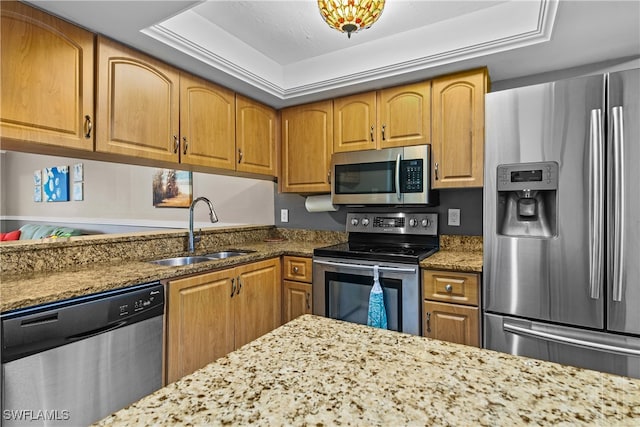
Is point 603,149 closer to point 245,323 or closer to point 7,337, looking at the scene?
point 245,323

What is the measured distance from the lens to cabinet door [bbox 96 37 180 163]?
5.74 feet

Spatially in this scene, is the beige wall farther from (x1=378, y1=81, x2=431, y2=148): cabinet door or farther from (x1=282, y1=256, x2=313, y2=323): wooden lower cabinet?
(x1=378, y1=81, x2=431, y2=148): cabinet door

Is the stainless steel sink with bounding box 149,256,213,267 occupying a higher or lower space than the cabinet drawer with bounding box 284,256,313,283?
higher

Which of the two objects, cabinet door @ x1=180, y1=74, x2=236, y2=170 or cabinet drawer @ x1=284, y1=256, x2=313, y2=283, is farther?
cabinet drawer @ x1=284, y1=256, x2=313, y2=283

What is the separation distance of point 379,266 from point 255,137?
4.76ft

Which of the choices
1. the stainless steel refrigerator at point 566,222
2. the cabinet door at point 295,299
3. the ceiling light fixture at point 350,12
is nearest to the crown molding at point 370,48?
the stainless steel refrigerator at point 566,222

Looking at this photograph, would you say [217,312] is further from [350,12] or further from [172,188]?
Answer: [172,188]

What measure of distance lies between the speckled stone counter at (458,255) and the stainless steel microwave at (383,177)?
1.13ft

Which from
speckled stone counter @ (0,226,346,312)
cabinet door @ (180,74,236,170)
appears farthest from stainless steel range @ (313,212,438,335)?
cabinet door @ (180,74,236,170)

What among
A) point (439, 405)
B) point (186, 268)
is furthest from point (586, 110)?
point (186, 268)

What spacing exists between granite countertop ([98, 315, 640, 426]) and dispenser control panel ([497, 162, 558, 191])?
1.30 m

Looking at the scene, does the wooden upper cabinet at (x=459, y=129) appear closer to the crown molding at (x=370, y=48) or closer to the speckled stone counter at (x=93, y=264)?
the crown molding at (x=370, y=48)

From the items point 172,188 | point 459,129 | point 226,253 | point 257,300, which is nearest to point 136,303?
point 257,300

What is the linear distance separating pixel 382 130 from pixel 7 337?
89.7 inches
